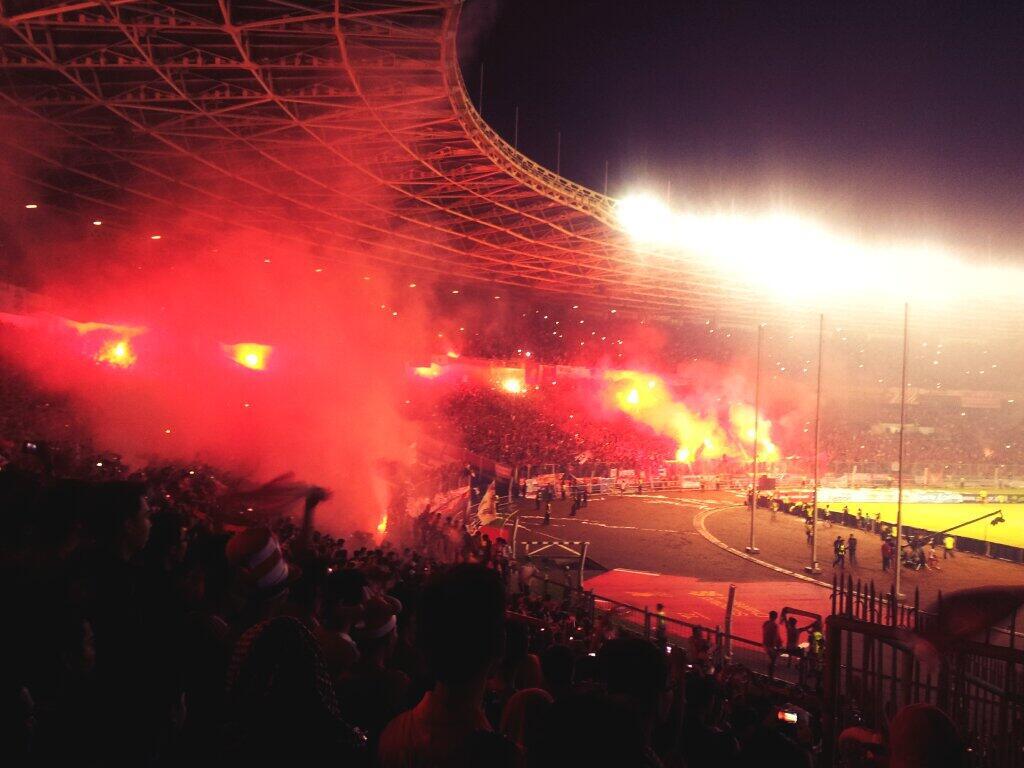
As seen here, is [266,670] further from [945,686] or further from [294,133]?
[294,133]

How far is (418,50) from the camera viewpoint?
45.4 ft

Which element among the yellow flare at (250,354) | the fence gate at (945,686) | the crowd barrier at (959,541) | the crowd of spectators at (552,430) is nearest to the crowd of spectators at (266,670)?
the fence gate at (945,686)

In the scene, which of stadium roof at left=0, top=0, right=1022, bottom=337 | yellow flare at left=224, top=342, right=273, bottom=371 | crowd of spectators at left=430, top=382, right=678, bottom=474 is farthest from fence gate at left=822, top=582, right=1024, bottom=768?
yellow flare at left=224, top=342, right=273, bottom=371

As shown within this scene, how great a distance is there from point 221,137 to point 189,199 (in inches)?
236

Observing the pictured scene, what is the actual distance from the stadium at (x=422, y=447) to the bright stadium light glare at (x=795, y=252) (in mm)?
182

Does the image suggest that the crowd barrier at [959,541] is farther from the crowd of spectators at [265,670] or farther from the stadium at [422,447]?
A: the crowd of spectators at [265,670]

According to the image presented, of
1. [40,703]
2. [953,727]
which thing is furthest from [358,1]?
[953,727]

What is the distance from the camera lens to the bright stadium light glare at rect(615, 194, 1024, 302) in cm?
2520

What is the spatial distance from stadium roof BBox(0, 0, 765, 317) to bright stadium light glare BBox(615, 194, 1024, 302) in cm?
151

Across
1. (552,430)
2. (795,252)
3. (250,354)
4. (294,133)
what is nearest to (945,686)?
(294,133)

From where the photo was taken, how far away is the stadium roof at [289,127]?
41.0 feet

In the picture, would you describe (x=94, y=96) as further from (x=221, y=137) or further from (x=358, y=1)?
(x=358, y=1)

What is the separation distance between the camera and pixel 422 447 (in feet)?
89.8

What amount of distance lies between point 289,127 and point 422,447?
13556 mm
